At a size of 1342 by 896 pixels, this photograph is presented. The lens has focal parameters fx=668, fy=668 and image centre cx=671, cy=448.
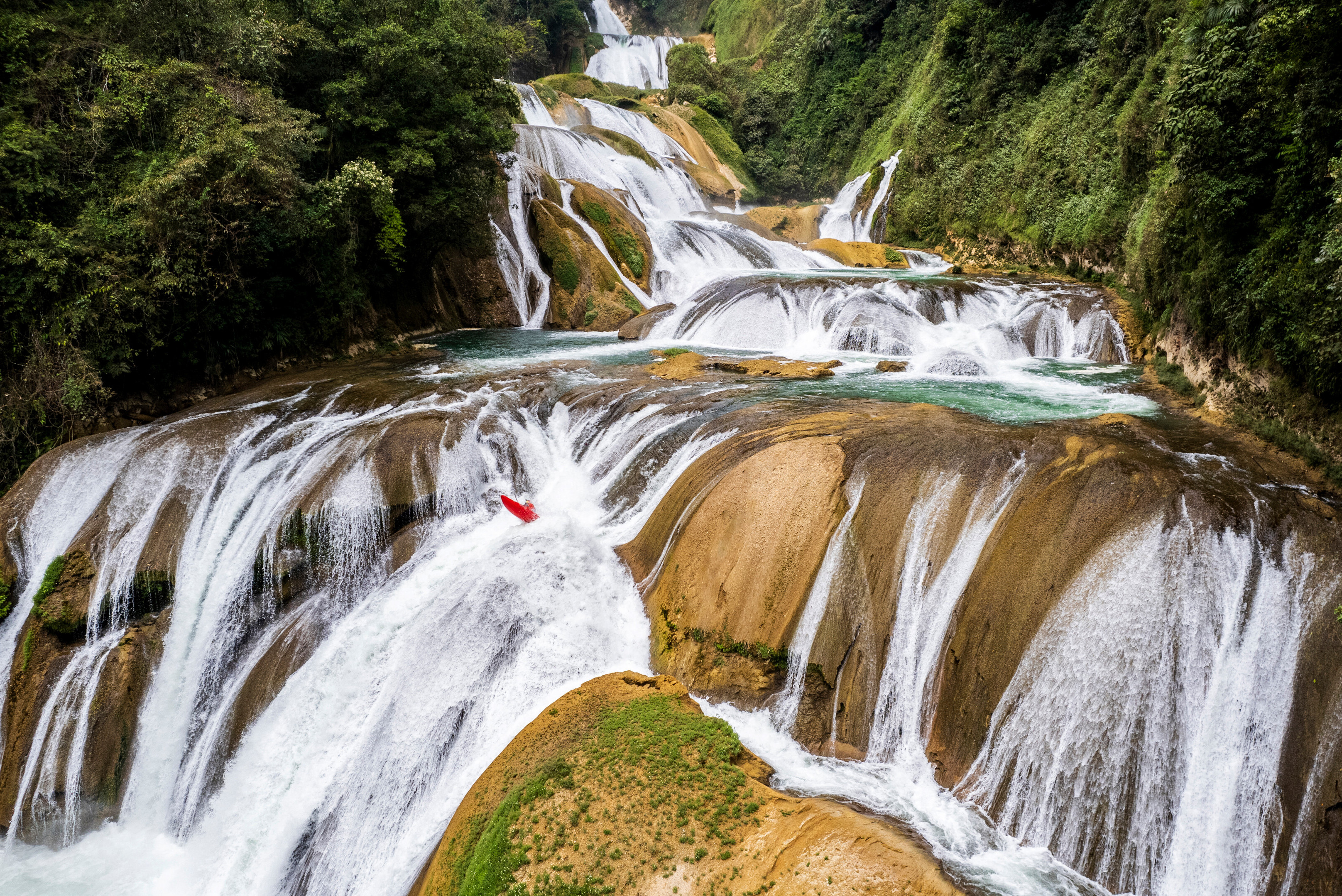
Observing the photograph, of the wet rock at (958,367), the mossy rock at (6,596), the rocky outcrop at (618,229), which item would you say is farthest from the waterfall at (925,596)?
the rocky outcrop at (618,229)

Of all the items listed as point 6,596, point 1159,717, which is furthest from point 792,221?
point 6,596

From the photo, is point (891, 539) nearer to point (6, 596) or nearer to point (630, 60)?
point (6, 596)

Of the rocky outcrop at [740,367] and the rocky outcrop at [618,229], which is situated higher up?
the rocky outcrop at [618,229]

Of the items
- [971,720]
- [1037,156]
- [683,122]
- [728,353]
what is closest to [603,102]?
[683,122]

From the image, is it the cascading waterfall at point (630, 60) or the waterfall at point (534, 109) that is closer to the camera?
the waterfall at point (534, 109)

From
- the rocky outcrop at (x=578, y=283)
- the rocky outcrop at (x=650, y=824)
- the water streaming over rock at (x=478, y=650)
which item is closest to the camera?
the rocky outcrop at (x=650, y=824)

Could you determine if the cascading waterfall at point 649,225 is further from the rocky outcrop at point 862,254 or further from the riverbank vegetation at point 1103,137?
the riverbank vegetation at point 1103,137
